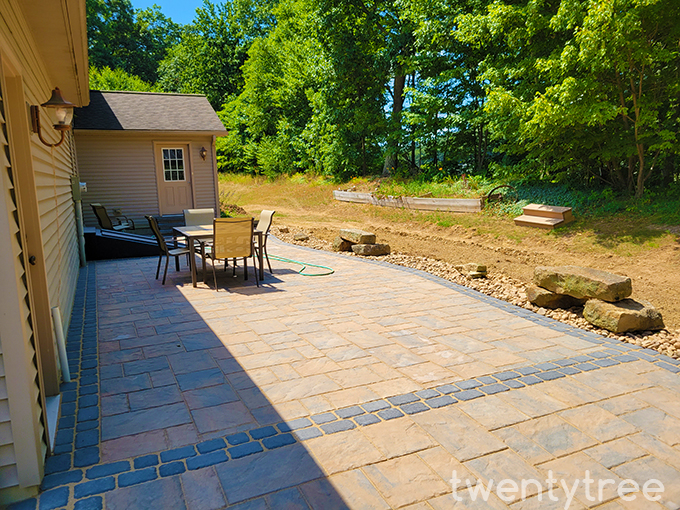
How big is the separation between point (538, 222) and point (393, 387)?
851 cm

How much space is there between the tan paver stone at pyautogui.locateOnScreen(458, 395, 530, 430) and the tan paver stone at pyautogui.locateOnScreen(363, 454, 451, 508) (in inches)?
25.1

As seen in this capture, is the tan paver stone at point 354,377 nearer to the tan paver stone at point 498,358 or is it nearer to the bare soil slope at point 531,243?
the tan paver stone at point 498,358

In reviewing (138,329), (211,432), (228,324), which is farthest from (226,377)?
(138,329)

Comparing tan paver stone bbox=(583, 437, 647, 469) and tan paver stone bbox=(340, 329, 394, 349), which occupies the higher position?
tan paver stone bbox=(340, 329, 394, 349)

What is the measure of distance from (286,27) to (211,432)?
29997 mm

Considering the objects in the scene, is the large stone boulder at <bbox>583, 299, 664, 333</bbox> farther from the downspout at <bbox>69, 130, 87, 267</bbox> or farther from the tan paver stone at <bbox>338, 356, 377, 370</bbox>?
the downspout at <bbox>69, 130, 87, 267</bbox>

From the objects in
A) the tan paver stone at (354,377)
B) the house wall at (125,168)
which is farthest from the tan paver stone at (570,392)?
the house wall at (125,168)

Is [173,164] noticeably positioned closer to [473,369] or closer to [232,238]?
[232,238]

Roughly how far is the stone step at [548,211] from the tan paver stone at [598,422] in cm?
825

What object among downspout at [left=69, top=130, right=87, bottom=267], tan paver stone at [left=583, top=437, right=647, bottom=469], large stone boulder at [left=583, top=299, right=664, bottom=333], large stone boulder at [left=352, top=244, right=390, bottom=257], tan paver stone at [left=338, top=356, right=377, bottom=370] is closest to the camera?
tan paver stone at [left=583, top=437, right=647, bottom=469]

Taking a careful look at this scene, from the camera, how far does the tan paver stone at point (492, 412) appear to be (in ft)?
9.44

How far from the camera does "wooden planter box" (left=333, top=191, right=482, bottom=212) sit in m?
12.4

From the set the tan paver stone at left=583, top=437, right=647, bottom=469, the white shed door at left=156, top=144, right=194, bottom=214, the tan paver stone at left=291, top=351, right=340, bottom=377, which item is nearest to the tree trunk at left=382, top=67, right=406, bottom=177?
the white shed door at left=156, top=144, right=194, bottom=214

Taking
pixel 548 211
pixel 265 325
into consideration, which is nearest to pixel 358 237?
pixel 265 325
